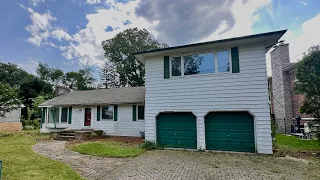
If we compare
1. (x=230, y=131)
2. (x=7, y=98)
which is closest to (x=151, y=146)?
(x=230, y=131)

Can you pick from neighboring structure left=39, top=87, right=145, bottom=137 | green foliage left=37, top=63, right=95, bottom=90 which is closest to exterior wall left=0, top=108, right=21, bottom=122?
neighboring structure left=39, top=87, right=145, bottom=137

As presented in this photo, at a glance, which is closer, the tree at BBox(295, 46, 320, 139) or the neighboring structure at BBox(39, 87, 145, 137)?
the tree at BBox(295, 46, 320, 139)

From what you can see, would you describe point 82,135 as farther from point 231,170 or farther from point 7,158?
point 231,170

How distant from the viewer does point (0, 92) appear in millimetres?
15438

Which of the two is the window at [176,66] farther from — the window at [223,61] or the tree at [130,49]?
the tree at [130,49]

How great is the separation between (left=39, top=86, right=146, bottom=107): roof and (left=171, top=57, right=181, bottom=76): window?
4620 mm

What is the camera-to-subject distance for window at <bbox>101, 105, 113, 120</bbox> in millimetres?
15039

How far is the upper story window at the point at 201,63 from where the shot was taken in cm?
890

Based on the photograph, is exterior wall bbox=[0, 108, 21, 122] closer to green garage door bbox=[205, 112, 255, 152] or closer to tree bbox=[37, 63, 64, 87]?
tree bbox=[37, 63, 64, 87]

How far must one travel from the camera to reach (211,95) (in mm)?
8883

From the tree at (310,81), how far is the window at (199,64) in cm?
429

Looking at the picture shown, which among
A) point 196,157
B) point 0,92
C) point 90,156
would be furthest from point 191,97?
point 0,92

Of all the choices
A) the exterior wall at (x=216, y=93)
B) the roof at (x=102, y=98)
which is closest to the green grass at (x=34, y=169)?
the exterior wall at (x=216, y=93)

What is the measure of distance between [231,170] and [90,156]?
575 cm
